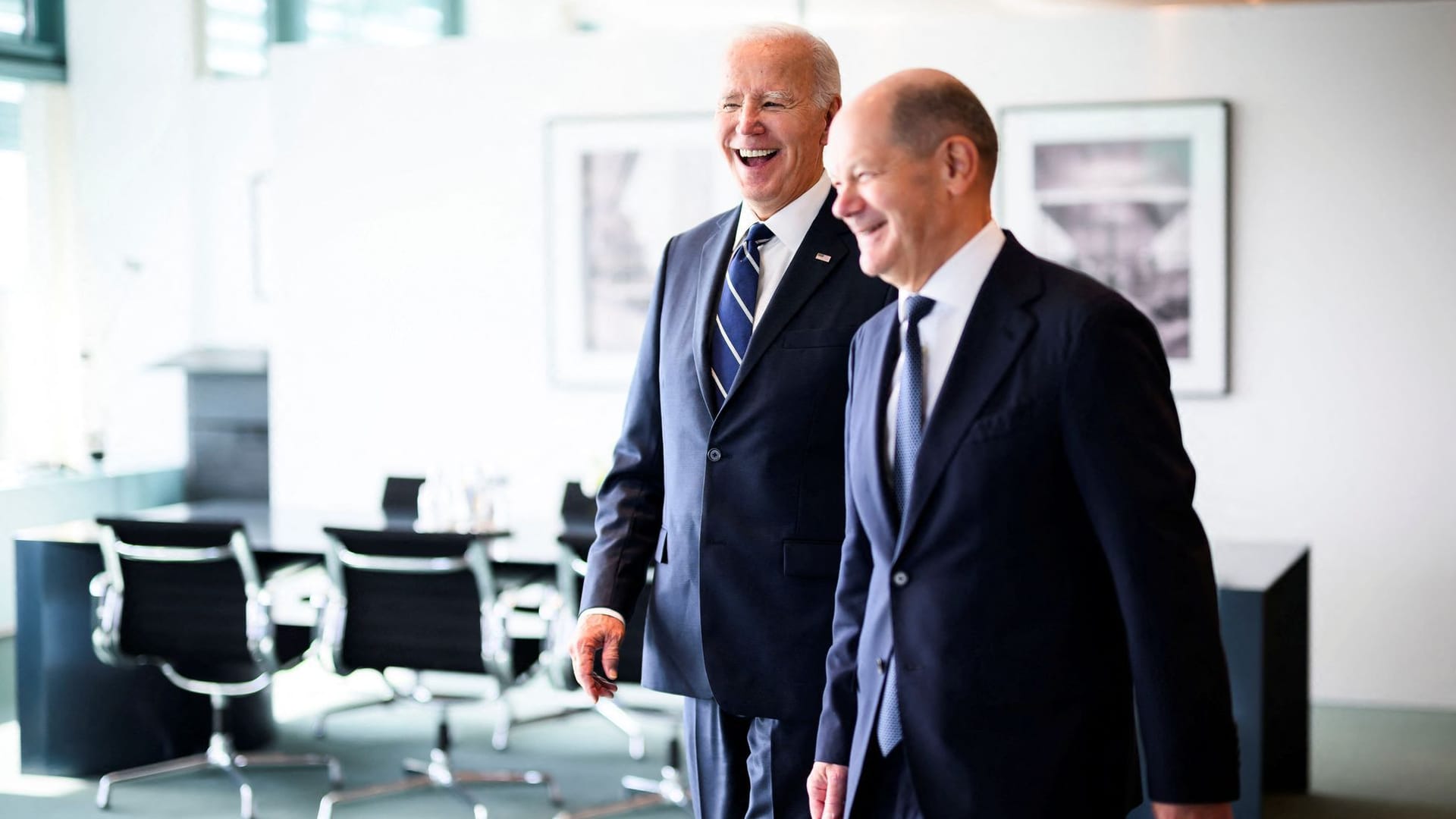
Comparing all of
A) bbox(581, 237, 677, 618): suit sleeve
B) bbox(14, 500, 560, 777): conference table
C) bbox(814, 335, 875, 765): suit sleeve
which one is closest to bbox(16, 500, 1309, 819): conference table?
bbox(14, 500, 560, 777): conference table

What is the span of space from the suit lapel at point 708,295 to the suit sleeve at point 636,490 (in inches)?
4.0

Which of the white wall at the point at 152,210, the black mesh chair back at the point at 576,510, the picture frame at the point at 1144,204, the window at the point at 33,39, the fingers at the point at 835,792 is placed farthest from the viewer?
the white wall at the point at 152,210

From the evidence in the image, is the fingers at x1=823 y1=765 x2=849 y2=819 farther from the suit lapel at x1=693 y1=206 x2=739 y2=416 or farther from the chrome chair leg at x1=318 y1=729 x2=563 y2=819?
the chrome chair leg at x1=318 y1=729 x2=563 y2=819

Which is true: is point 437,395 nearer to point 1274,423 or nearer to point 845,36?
point 845,36

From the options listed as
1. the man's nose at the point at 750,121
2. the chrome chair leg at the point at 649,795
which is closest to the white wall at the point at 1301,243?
the chrome chair leg at the point at 649,795

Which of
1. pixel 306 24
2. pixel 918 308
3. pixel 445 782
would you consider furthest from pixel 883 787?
pixel 306 24

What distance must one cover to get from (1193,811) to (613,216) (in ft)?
18.0

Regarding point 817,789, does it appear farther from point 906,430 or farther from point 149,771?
point 149,771

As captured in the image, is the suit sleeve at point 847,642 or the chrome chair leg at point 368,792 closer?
the suit sleeve at point 847,642

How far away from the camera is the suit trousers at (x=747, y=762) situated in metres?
2.18

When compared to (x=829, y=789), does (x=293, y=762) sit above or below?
below

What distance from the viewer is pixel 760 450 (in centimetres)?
218

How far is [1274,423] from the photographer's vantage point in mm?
6203

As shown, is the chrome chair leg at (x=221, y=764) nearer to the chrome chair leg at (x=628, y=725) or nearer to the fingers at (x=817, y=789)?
the chrome chair leg at (x=628, y=725)
